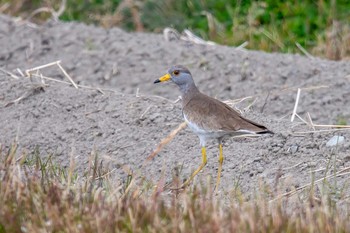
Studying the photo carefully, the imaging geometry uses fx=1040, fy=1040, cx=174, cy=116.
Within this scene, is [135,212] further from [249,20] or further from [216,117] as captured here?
[249,20]

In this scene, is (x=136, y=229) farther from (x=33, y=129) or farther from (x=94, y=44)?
(x=94, y=44)

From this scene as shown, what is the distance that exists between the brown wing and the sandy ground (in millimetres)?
367

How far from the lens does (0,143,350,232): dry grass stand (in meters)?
5.61

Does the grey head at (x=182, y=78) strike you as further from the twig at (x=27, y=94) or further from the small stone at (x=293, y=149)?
the twig at (x=27, y=94)

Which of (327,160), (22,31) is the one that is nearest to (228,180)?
(327,160)

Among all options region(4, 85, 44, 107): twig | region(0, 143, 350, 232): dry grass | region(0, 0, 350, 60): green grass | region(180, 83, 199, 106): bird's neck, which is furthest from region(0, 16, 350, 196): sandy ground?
region(0, 0, 350, 60): green grass

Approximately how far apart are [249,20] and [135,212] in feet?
25.8

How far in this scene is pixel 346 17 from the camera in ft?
44.0

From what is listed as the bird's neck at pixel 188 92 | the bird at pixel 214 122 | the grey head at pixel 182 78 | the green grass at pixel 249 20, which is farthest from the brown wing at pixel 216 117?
the green grass at pixel 249 20

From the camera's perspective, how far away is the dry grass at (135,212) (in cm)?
561

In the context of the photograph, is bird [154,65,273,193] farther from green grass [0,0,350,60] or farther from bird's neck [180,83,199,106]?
green grass [0,0,350,60]

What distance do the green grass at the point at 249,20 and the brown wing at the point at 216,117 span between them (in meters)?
5.24

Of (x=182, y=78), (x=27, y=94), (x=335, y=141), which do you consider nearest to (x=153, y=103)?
(x=27, y=94)

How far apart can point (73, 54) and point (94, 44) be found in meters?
0.31
